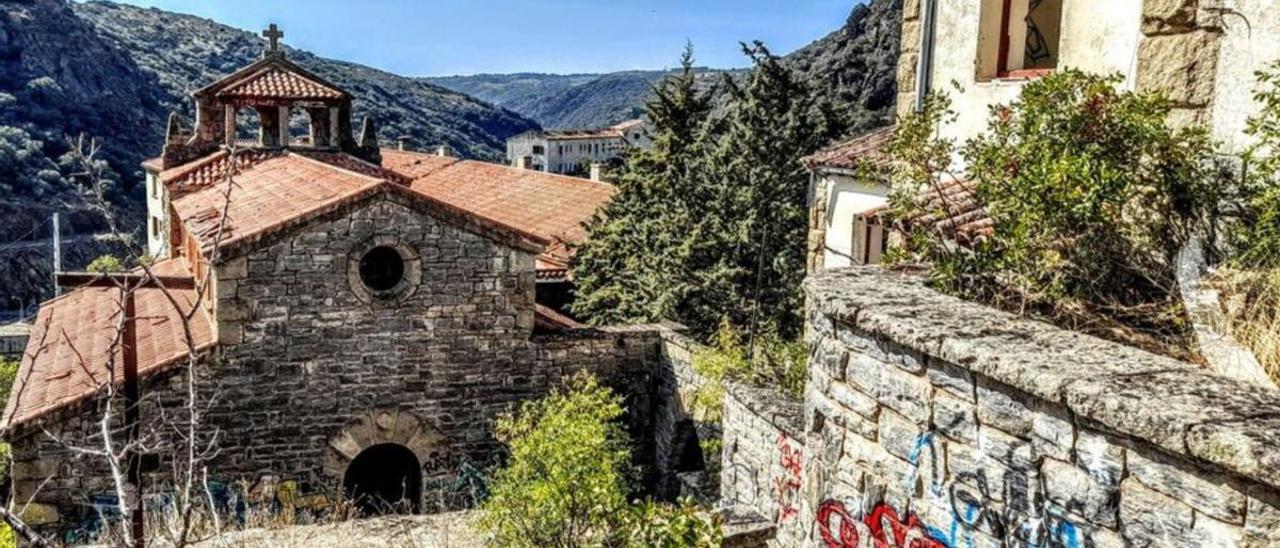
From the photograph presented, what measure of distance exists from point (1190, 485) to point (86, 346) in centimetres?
1204

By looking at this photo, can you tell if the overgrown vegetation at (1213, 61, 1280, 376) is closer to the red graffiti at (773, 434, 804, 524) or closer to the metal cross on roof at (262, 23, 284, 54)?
the red graffiti at (773, 434, 804, 524)

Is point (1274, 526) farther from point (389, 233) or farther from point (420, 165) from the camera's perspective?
point (420, 165)

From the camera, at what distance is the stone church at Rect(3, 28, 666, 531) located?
9.98 metres

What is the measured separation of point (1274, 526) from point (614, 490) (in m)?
6.06

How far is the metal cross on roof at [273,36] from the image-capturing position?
1850 centimetres

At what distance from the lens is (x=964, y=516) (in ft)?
10.4

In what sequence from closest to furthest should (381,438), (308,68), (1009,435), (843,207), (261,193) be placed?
(1009,435) → (843,207) → (381,438) → (261,193) → (308,68)

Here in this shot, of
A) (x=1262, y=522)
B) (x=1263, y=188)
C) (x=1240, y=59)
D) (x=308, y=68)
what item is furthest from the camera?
(x=308, y=68)

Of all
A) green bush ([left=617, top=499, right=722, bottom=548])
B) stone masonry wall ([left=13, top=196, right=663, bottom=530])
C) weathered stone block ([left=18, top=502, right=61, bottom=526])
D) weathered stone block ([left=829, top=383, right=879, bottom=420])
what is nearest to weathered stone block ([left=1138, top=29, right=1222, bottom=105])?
weathered stone block ([left=829, top=383, right=879, bottom=420])

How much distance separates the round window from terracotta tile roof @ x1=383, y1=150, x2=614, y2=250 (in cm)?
771

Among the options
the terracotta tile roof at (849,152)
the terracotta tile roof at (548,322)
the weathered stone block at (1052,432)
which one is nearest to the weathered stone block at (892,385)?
the weathered stone block at (1052,432)

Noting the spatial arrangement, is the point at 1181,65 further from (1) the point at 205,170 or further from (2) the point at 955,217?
(1) the point at 205,170

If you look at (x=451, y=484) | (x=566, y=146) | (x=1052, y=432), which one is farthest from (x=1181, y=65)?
(x=566, y=146)

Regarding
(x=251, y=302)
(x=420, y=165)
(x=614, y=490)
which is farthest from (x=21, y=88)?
(x=614, y=490)
